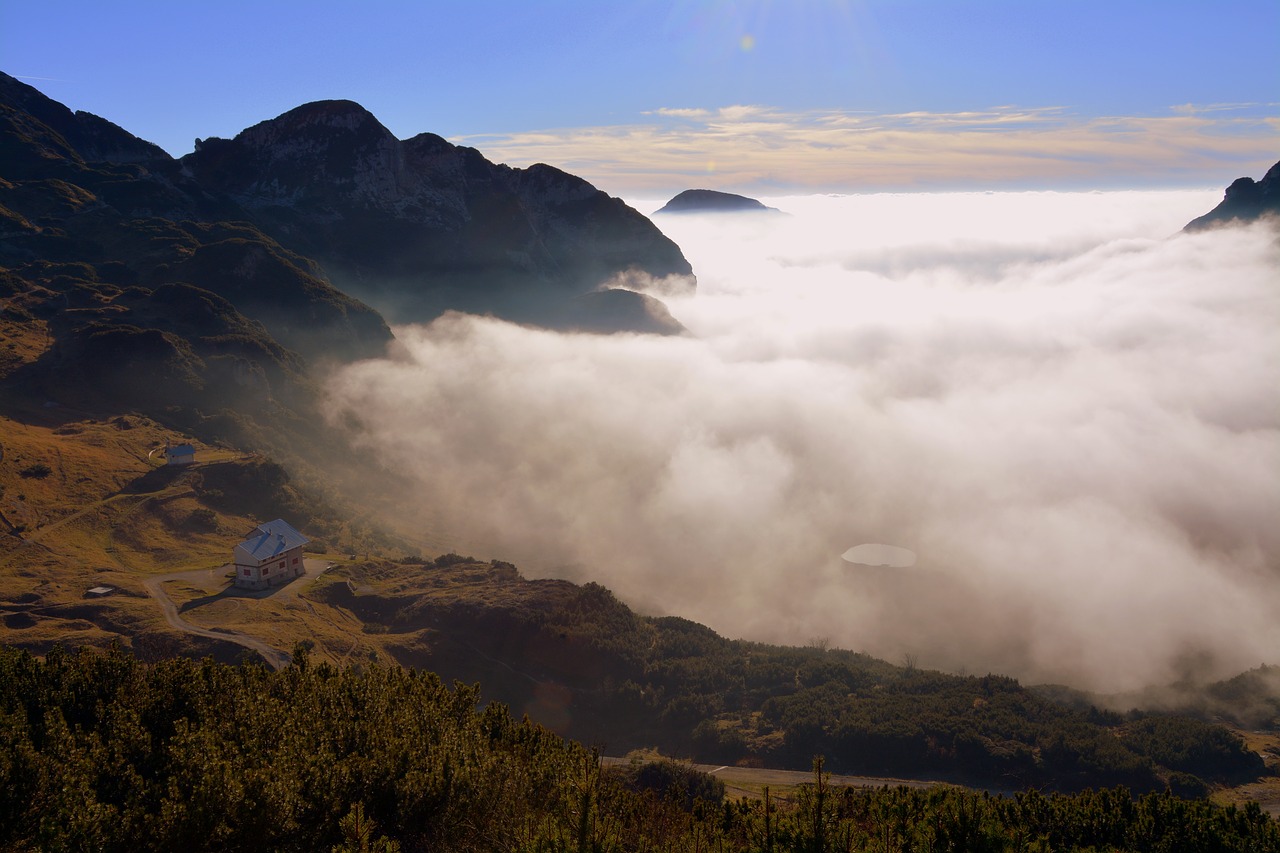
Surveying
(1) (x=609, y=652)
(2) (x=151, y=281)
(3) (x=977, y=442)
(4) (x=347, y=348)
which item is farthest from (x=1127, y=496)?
(2) (x=151, y=281)

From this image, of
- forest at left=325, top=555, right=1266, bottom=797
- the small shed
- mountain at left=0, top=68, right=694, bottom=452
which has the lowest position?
forest at left=325, top=555, right=1266, bottom=797

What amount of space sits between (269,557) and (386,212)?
132 m

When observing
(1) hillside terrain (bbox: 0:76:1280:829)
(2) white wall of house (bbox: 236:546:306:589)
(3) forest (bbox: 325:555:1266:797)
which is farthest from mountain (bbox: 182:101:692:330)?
(3) forest (bbox: 325:555:1266:797)

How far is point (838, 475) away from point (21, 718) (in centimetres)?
11292

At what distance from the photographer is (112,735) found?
730 inches

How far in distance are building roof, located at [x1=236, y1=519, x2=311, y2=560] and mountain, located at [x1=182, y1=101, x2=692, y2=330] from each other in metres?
103

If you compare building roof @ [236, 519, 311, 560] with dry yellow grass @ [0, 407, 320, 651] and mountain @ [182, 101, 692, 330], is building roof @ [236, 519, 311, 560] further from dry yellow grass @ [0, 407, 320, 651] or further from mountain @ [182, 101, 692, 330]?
mountain @ [182, 101, 692, 330]

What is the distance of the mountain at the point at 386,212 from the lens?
539 feet

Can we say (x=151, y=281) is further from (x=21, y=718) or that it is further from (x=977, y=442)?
(x=977, y=442)

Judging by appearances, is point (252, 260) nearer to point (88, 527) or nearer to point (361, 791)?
point (88, 527)

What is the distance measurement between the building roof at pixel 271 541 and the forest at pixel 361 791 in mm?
34930

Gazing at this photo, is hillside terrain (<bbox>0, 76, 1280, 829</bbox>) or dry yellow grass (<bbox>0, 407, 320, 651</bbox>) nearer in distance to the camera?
hillside terrain (<bbox>0, 76, 1280, 829</bbox>)

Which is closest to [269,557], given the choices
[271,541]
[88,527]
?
[271,541]

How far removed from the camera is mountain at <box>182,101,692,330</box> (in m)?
164
